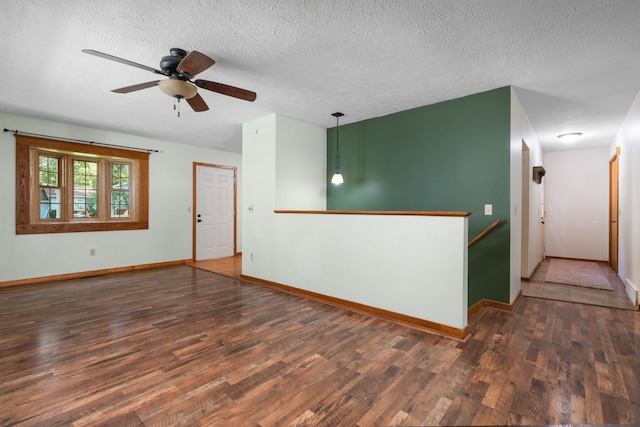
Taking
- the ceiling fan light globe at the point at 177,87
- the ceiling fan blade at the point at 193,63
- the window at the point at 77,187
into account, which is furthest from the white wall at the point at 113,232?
the ceiling fan blade at the point at 193,63

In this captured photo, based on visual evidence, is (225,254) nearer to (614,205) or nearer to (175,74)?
(175,74)

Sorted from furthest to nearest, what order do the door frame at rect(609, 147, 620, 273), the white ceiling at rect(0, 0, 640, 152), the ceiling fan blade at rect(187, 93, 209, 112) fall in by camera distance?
the door frame at rect(609, 147, 620, 273)
the ceiling fan blade at rect(187, 93, 209, 112)
the white ceiling at rect(0, 0, 640, 152)

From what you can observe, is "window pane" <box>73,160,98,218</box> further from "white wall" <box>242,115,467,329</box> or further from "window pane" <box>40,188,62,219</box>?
"white wall" <box>242,115,467,329</box>

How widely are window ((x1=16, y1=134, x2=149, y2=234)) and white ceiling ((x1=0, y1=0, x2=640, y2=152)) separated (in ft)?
2.54

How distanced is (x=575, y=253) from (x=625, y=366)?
5.61 meters

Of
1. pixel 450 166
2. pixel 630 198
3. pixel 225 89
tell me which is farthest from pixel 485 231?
pixel 225 89

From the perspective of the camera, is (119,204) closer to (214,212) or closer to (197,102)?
(214,212)

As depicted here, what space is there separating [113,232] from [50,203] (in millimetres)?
967

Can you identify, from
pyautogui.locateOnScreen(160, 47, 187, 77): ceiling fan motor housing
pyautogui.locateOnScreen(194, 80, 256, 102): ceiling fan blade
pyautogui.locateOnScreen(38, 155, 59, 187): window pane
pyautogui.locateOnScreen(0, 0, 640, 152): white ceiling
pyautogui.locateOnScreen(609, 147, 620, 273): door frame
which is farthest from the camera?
pyautogui.locateOnScreen(609, 147, 620, 273): door frame

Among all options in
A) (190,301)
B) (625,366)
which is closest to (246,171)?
(190,301)

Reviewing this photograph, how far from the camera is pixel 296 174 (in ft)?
15.4

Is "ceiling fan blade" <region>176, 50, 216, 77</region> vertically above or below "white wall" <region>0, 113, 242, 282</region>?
above

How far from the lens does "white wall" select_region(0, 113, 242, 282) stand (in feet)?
14.5

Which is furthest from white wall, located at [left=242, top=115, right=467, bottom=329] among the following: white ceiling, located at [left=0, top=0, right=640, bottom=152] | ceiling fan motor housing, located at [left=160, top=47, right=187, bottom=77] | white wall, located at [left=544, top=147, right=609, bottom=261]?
white wall, located at [left=544, top=147, right=609, bottom=261]
